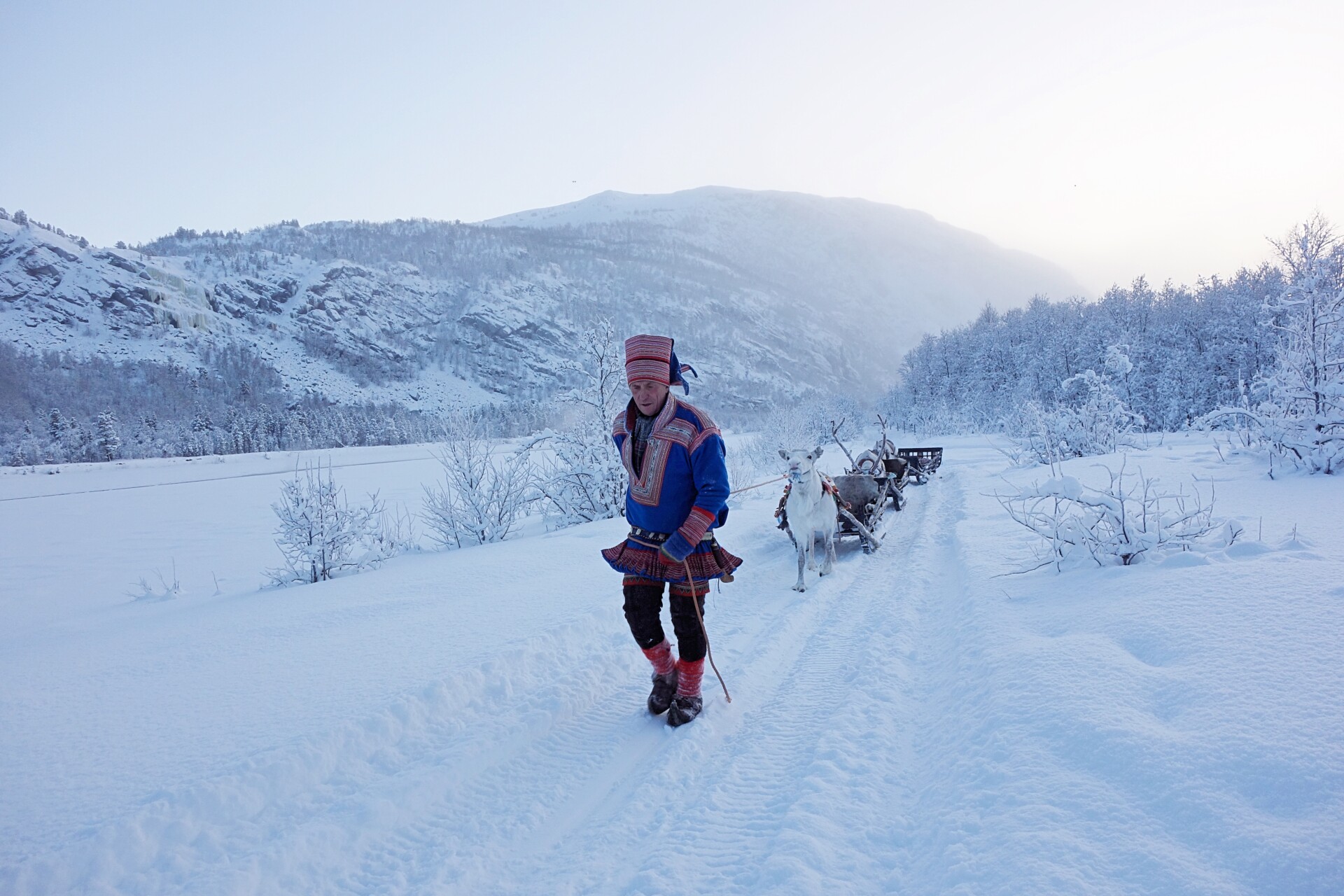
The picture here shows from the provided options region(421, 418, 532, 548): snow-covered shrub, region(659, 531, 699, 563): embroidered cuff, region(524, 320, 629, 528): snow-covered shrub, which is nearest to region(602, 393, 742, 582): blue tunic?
region(659, 531, 699, 563): embroidered cuff

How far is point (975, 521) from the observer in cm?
892

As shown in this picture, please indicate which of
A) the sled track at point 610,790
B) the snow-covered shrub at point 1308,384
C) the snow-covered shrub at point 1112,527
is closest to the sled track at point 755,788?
the sled track at point 610,790

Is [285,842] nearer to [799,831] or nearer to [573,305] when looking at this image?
[799,831]

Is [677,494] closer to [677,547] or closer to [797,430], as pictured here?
[677,547]

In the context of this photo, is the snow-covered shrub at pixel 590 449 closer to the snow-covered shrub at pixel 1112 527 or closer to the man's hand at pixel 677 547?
the snow-covered shrub at pixel 1112 527

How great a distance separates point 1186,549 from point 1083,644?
1.97 metres

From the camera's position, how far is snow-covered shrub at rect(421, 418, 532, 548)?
1288 centimetres

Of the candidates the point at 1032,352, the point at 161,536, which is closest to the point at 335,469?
the point at 161,536

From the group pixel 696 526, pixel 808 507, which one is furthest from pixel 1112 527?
pixel 696 526

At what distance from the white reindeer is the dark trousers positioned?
11.1 ft

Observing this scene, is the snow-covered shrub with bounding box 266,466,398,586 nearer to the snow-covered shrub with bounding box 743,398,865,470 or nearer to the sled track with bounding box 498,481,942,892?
the sled track with bounding box 498,481,942,892

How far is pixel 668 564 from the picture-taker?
368 cm

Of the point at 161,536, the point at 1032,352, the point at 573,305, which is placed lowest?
the point at 161,536

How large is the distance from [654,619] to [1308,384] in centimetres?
1005
